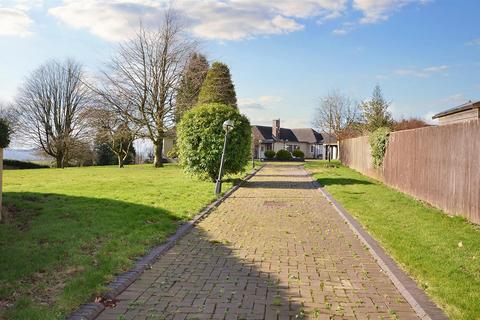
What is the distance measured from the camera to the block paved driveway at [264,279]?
4582 millimetres

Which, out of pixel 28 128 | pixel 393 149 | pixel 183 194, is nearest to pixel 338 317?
pixel 183 194

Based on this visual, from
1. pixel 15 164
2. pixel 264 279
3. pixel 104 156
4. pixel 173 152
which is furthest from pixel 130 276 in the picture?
pixel 104 156

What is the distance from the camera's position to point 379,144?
19.2m

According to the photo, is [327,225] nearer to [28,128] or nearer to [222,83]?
[222,83]

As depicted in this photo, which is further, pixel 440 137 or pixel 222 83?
pixel 222 83

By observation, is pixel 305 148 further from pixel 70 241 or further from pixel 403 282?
pixel 403 282

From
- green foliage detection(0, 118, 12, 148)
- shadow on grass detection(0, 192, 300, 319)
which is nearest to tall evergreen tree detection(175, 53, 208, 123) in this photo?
shadow on grass detection(0, 192, 300, 319)

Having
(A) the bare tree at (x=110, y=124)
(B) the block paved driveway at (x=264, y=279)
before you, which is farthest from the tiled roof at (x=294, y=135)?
(B) the block paved driveway at (x=264, y=279)

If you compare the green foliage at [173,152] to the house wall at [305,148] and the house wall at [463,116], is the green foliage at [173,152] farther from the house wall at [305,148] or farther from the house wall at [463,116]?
the house wall at [305,148]

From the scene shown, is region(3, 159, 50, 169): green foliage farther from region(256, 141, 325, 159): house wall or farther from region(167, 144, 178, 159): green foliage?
region(256, 141, 325, 159): house wall

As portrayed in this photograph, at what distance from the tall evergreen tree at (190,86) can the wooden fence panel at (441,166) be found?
19340 millimetres

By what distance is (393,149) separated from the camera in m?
17.1

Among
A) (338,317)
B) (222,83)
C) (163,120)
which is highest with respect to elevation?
(222,83)

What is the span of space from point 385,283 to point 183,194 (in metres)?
9.61
